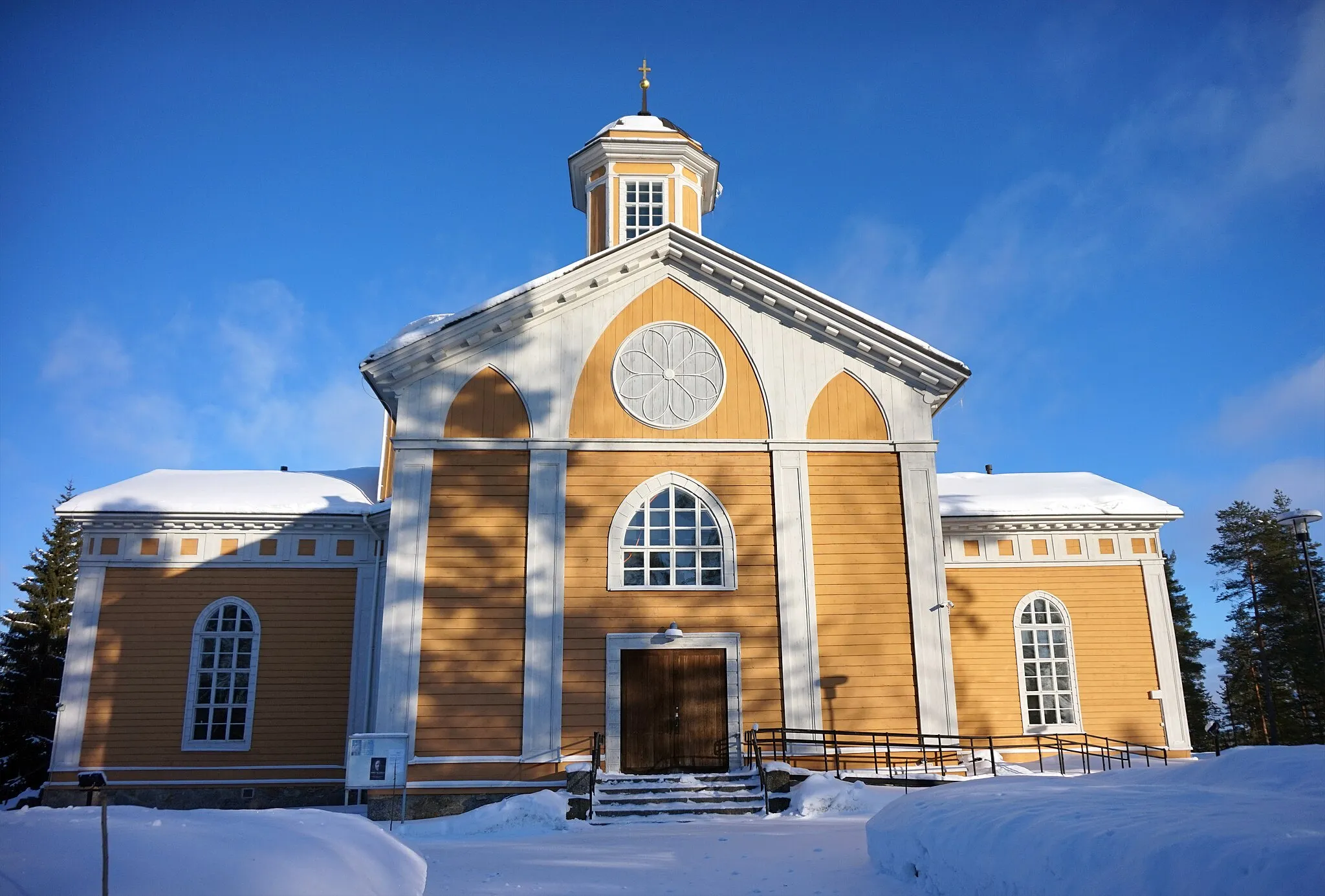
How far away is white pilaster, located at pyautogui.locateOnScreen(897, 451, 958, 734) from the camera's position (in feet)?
46.8

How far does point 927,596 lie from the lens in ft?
48.2

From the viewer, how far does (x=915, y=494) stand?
1514 cm

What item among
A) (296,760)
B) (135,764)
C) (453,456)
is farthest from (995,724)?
(135,764)

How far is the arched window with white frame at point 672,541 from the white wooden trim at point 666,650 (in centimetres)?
74

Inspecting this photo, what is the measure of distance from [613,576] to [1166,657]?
10.8 metres

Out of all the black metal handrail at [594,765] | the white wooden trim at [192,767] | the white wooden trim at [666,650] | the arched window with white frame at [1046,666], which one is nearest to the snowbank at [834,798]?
the white wooden trim at [666,650]

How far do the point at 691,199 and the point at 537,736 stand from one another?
12781 millimetres

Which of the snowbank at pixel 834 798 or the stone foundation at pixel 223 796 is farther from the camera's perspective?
the stone foundation at pixel 223 796

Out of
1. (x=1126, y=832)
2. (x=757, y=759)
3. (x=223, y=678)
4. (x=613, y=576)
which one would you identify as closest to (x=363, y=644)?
(x=223, y=678)

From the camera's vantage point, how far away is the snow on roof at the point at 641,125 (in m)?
21.1

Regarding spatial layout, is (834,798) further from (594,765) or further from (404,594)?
(404,594)

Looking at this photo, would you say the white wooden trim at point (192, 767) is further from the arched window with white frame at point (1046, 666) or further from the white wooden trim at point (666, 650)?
the arched window with white frame at point (1046, 666)

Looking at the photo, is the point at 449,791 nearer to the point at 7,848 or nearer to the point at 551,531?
the point at 551,531

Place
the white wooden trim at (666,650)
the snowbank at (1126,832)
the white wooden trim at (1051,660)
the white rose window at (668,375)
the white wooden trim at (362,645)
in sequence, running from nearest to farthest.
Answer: the snowbank at (1126,832) → the white wooden trim at (666,650) → the white rose window at (668,375) → the white wooden trim at (362,645) → the white wooden trim at (1051,660)
